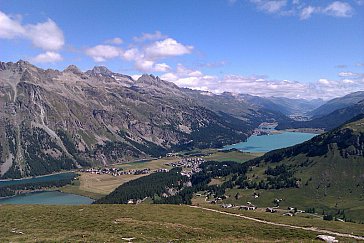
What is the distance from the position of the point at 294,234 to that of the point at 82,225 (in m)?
46.9

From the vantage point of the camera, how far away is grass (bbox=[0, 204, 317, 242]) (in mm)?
67062

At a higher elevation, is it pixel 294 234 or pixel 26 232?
pixel 26 232

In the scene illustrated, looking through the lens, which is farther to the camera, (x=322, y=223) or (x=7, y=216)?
(x=322, y=223)

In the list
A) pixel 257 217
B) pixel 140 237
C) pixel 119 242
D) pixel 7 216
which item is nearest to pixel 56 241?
pixel 119 242

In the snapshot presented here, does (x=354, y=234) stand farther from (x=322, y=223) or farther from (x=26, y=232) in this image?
(x=26, y=232)

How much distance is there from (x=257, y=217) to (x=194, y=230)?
1568 inches

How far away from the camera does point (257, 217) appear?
111 meters

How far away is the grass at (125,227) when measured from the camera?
67.1 metres

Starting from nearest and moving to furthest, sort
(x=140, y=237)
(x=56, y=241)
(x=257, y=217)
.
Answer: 1. (x=56, y=241)
2. (x=140, y=237)
3. (x=257, y=217)

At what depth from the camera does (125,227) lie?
7669 centimetres

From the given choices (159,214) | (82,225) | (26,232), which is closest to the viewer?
(26,232)

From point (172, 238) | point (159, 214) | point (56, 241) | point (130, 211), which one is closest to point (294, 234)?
point (172, 238)

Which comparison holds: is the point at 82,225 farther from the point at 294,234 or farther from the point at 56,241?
the point at 294,234

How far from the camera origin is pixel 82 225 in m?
80.3
